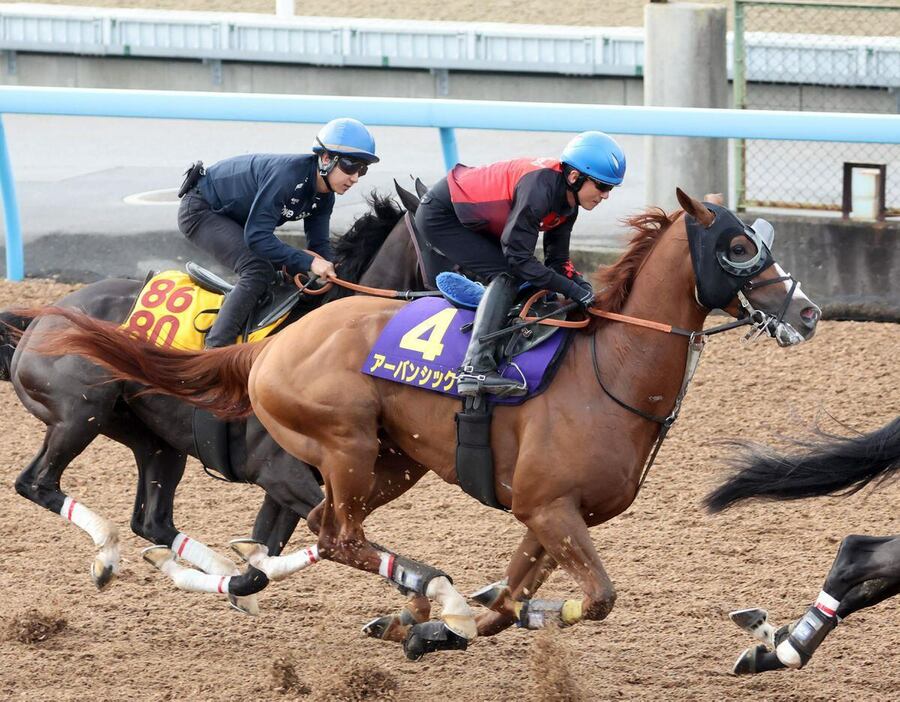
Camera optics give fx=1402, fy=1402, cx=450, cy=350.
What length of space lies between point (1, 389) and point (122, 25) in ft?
30.8

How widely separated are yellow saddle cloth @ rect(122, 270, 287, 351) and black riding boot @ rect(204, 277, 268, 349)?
2.1 inches

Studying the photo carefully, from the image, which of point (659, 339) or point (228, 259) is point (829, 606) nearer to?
point (659, 339)

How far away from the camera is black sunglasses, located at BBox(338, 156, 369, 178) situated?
5.39m

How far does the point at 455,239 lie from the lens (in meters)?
5.04

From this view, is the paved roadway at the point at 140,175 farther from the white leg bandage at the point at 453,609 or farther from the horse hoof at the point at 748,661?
the horse hoof at the point at 748,661

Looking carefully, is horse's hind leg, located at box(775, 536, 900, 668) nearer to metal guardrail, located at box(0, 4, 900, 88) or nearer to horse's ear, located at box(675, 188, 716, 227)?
horse's ear, located at box(675, 188, 716, 227)

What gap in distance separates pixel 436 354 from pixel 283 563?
1.09 m

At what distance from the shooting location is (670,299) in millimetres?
4594

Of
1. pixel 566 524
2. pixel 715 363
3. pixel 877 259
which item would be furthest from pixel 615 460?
pixel 877 259

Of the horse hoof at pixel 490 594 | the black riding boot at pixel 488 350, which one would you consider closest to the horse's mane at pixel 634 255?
the black riding boot at pixel 488 350

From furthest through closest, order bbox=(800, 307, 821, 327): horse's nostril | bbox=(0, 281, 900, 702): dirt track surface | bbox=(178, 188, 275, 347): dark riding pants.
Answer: bbox=(178, 188, 275, 347): dark riding pants, bbox=(0, 281, 900, 702): dirt track surface, bbox=(800, 307, 821, 327): horse's nostril

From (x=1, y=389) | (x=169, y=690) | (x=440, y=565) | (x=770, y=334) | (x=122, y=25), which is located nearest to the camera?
(x=770, y=334)

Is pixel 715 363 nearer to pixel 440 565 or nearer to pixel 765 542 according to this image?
pixel 765 542

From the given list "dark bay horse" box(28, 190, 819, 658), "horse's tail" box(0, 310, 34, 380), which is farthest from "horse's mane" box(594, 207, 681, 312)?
"horse's tail" box(0, 310, 34, 380)
